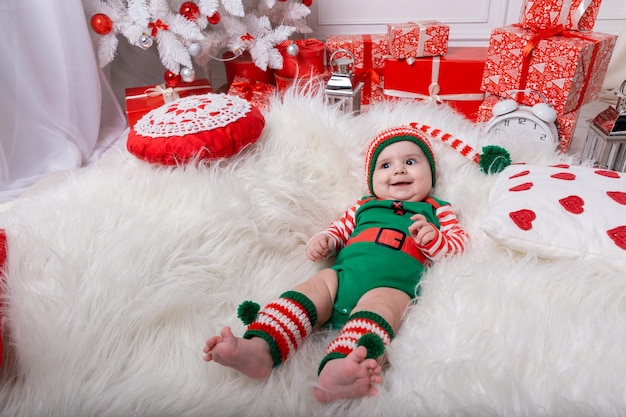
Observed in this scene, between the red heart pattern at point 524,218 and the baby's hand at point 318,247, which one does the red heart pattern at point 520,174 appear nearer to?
the red heart pattern at point 524,218

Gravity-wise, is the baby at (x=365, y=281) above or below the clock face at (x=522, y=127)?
below

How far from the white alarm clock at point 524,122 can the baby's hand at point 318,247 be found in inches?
25.2

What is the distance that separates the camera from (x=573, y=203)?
0.76m

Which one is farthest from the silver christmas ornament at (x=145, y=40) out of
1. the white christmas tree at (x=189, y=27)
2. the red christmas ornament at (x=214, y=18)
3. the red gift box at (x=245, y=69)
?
the red gift box at (x=245, y=69)

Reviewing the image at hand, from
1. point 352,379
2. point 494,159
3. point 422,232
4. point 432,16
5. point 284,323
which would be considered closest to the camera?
point 352,379

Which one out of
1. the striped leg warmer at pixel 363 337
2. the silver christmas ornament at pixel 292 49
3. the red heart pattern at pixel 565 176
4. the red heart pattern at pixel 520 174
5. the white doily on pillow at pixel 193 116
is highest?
the silver christmas ornament at pixel 292 49

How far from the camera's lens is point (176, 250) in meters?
0.81

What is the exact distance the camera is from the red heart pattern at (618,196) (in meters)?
0.74

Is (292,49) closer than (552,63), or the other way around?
(552,63)

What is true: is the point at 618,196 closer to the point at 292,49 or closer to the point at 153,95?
the point at 292,49

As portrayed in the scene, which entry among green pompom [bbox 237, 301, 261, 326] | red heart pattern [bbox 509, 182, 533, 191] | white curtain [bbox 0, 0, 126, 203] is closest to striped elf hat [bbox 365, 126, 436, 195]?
red heart pattern [bbox 509, 182, 533, 191]

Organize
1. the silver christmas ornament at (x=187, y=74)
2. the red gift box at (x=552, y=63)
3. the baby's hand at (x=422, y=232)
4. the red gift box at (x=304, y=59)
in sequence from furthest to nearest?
1. the red gift box at (x=304, y=59)
2. the silver christmas ornament at (x=187, y=74)
3. the red gift box at (x=552, y=63)
4. the baby's hand at (x=422, y=232)

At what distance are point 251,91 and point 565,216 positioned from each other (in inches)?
47.9

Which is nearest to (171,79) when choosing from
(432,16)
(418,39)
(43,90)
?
(43,90)
